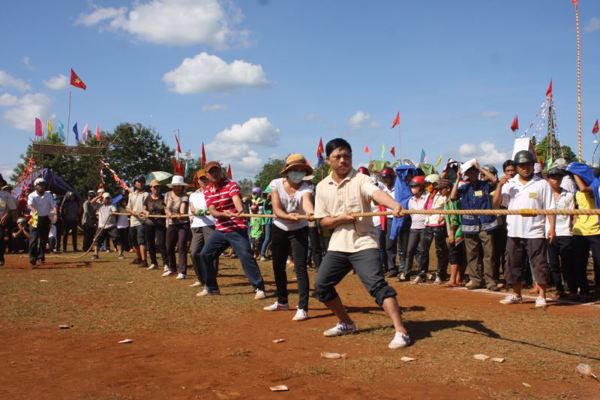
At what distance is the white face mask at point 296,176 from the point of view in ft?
21.7

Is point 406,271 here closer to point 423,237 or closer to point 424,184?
point 423,237

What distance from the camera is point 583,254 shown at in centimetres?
769

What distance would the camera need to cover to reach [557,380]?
12.9 ft

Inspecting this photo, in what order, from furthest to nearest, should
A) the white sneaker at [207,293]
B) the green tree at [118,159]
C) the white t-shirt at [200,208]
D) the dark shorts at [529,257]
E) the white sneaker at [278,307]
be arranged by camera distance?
the green tree at [118,159]
the white t-shirt at [200,208]
the white sneaker at [207,293]
the white sneaker at [278,307]
the dark shorts at [529,257]

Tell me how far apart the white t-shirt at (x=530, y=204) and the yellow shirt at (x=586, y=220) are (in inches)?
30.6

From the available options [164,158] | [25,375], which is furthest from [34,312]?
[164,158]

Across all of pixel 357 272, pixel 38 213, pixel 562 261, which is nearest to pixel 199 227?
pixel 357 272

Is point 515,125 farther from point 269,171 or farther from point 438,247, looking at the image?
point 269,171

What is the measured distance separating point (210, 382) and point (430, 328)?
279cm

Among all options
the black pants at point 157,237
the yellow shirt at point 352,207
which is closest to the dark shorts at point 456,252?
the yellow shirt at point 352,207

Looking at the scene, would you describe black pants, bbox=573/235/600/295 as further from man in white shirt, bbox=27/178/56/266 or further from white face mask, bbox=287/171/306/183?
man in white shirt, bbox=27/178/56/266

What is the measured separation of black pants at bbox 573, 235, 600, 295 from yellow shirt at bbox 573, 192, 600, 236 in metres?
0.10

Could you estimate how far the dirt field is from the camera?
379cm

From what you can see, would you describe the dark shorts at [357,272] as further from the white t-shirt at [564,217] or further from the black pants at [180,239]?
the black pants at [180,239]
